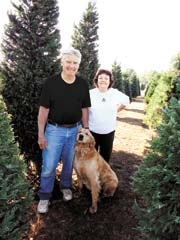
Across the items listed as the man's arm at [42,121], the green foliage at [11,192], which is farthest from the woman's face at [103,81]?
the green foliage at [11,192]

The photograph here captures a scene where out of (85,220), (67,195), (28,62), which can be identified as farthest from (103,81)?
(85,220)

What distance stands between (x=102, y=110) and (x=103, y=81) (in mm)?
498

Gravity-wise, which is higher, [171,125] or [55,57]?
[55,57]

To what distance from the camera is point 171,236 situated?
3.42 meters

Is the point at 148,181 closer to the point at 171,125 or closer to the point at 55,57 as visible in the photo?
the point at 171,125

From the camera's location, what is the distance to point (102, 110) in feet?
19.2

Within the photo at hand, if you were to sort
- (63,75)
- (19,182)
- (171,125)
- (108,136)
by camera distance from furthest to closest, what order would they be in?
(108,136)
(63,75)
(19,182)
(171,125)

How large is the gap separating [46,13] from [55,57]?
0.97 meters

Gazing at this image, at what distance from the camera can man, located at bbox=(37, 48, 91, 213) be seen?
5172mm

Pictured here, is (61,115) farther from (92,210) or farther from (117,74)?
(117,74)

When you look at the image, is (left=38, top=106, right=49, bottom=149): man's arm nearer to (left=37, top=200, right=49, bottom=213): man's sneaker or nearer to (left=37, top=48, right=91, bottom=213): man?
(left=37, top=48, right=91, bottom=213): man

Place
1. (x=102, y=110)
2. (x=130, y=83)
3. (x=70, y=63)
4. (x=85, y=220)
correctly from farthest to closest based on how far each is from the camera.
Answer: (x=130, y=83) < (x=102, y=110) < (x=85, y=220) < (x=70, y=63)

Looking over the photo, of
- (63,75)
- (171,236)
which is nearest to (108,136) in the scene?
(63,75)

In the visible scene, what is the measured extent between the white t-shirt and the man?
0.72 feet
